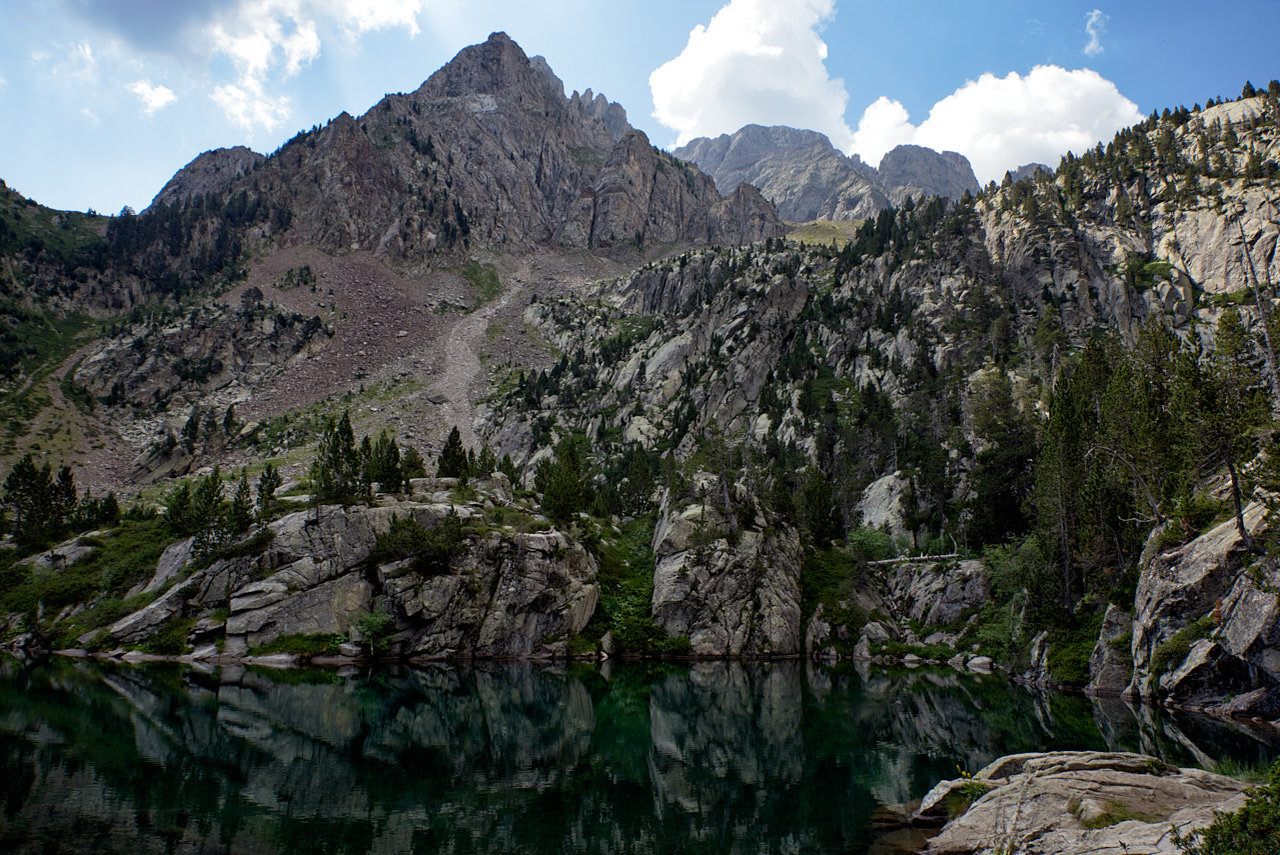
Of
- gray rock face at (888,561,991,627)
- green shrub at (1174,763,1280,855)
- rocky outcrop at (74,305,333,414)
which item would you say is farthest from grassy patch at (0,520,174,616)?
rocky outcrop at (74,305,333,414)

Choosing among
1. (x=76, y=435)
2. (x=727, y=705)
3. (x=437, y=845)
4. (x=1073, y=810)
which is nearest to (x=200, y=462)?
(x=76, y=435)

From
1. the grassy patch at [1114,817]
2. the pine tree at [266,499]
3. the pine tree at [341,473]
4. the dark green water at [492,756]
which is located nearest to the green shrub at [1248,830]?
the grassy patch at [1114,817]

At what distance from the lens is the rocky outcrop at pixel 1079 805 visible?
14.1 metres

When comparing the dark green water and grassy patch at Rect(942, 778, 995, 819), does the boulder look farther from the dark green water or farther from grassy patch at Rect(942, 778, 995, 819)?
grassy patch at Rect(942, 778, 995, 819)

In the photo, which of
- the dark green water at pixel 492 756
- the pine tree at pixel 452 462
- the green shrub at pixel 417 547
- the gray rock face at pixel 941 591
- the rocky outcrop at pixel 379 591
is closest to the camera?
the dark green water at pixel 492 756

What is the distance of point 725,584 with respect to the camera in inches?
2736

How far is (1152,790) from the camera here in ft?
56.6

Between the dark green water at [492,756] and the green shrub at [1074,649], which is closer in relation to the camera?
the dark green water at [492,756]

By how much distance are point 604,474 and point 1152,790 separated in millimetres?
111058

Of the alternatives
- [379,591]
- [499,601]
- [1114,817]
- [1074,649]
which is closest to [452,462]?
[379,591]

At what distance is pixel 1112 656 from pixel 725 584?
114ft

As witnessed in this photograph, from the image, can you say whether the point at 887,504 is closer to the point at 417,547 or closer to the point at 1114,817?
the point at 417,547

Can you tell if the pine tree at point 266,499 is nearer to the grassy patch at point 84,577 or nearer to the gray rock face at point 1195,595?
the grassy patch at point 84,577

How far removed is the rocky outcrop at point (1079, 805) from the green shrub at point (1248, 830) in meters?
1.15
